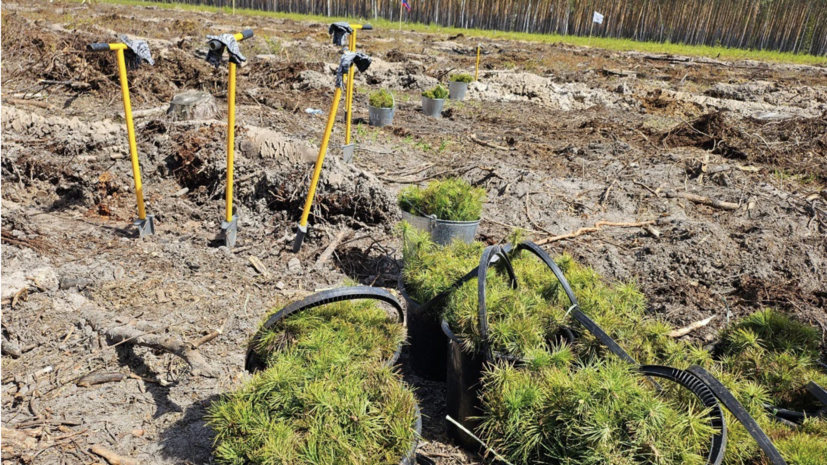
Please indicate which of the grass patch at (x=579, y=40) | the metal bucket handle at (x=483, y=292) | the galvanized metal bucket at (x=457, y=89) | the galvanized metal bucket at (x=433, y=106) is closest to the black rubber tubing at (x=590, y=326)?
the metal bucket handle at (x=483, y=292)

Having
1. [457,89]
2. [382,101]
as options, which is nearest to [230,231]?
[382,101]

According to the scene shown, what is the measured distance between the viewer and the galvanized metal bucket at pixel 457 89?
1155cm

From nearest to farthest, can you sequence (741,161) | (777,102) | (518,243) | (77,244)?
(518,243) → (77,244) → (741,161) → (777,102)

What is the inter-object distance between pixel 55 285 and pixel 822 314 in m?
5.25

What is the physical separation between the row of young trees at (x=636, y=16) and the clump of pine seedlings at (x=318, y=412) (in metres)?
29.7

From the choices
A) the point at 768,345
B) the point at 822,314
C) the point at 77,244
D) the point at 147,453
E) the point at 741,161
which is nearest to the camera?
the point at 147,453

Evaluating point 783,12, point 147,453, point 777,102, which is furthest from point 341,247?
point 783,12

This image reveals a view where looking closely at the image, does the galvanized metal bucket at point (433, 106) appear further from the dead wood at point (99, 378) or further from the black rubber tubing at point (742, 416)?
the black rubber tubing at point (742, 416)

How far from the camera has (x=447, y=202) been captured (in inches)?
Result: 157

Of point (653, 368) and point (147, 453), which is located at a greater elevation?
point (653, 368)

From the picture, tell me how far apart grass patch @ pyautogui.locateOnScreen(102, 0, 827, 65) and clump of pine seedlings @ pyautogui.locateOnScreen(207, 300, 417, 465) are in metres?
25.0

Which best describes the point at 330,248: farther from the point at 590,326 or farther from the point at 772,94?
the point at 772,94

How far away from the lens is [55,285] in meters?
3.40

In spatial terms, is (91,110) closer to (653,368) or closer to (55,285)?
(55,285)
